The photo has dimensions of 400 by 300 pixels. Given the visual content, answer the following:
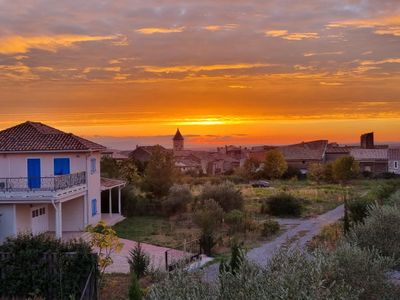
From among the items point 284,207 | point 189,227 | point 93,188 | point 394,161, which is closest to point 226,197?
point 284,207

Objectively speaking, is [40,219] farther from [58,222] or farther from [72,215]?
[58,222]

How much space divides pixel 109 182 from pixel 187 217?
16.0ft

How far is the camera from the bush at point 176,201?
31688mm

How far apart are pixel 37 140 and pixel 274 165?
1553 inches

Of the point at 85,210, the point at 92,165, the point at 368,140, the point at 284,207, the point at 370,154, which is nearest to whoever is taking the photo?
the point at 85,210

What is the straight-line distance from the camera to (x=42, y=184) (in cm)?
2348

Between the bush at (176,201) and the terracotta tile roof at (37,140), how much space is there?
5978 millimetres

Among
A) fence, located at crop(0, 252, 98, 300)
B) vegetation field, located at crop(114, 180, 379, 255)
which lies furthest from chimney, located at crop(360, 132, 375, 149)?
fence, located at crop(0, 252, 98, 300)

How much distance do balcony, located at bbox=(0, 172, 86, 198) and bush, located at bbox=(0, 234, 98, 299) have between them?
9380 mm

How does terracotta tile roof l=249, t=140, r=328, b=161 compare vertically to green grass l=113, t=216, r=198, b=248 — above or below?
above

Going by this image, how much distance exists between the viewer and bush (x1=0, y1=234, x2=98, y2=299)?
40.0ft

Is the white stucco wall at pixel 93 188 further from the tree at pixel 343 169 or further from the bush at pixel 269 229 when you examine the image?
the tree at pixel 343 169

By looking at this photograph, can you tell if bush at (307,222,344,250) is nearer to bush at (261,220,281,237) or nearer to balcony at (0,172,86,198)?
bush at (261,220,281,237)

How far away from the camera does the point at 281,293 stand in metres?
5.89
